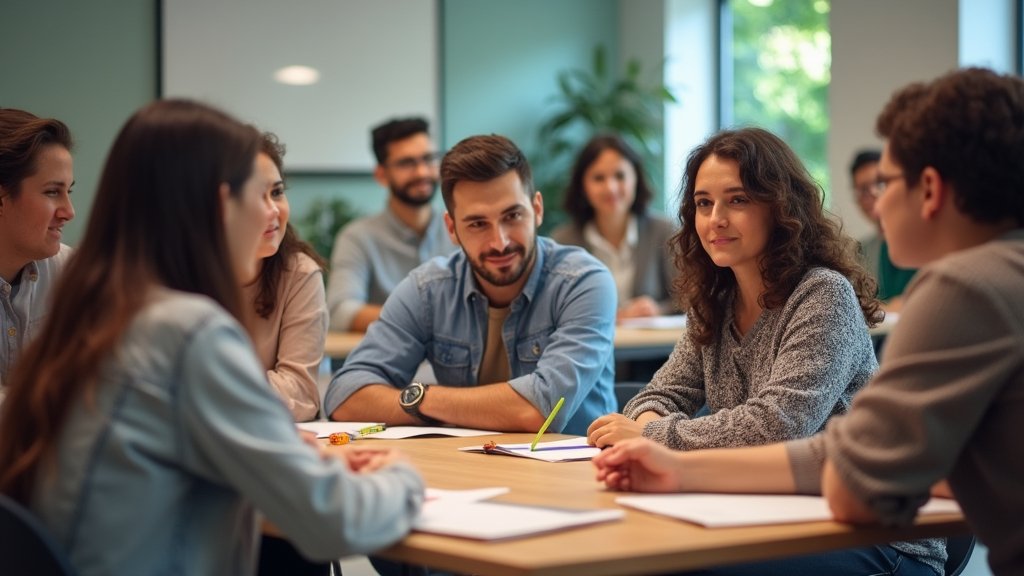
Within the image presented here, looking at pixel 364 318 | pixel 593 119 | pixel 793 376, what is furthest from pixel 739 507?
pixel 593 119

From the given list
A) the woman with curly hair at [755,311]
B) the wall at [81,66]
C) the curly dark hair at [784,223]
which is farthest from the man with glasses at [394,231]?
the curly dark hair at [784,223]

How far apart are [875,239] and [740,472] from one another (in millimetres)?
4114

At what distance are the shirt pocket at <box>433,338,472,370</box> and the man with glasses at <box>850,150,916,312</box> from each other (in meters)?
2.80

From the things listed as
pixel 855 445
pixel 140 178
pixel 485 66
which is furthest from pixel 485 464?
pixel 485 66

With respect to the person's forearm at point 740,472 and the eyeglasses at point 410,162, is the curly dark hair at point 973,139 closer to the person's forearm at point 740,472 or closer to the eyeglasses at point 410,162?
the person's forearm at point 740,472

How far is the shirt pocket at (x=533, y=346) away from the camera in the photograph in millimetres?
2951

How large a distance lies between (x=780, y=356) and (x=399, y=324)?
1.18m

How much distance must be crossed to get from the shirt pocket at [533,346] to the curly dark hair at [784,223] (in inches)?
22.4

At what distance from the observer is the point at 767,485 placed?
5.77 ft

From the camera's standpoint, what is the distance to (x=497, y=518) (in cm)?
157

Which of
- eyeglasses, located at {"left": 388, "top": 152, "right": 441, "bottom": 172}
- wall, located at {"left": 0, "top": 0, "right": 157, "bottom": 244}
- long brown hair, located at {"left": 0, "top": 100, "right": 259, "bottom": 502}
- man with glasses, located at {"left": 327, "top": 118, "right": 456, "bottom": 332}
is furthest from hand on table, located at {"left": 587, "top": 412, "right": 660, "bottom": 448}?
wall, located at {"left": 0, "top": 0, "right": 157, "bottom": 244}

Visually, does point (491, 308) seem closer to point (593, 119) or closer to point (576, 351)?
point (576, 351)

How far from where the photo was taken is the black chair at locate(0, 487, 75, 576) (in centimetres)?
131

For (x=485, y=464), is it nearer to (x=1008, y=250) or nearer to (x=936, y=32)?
(x=1008, y=250)
